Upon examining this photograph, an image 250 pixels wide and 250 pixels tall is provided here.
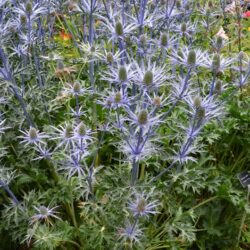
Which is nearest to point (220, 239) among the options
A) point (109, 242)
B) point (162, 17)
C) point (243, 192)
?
point (243, 192)

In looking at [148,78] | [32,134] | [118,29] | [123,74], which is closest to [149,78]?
[148,78]

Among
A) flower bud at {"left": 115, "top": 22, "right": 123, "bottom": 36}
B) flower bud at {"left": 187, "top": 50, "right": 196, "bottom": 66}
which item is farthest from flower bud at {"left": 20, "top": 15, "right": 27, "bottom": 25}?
flower bud at {"left": 187, "top": 50, "right": 196, "bottom": 66}

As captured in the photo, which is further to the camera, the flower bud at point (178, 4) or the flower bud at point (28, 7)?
the flower bud at point (178, 4)

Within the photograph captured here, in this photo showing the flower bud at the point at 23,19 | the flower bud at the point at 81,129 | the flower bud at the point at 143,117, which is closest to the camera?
the flower bud at the point at 143,117

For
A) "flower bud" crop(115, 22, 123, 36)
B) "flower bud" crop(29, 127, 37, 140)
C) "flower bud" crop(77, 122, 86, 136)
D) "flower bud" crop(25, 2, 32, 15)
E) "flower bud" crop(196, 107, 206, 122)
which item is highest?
"flower bud" crop(25, 2, 32, 15)

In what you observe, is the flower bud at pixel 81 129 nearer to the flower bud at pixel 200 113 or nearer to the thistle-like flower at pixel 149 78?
the thistle-like flower at pixel 149 78

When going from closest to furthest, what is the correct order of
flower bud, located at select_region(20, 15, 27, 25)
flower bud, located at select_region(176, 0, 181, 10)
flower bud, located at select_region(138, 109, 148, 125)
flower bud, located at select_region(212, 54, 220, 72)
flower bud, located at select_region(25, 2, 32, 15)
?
flower bud, located at select_region(138, 109, 148, 125) < flower bud, located at select_region(212, 54, 220, 72) < flower bud, located at select_region(25, 2, 32, 15) < flower bud, located at select_region(20, 15, 27, 25) < flower bud, located at select_region(176, 0, 181, 10)

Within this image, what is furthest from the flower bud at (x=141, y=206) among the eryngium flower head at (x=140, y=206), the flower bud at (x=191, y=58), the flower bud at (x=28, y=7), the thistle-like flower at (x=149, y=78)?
the flower bud at (x=28, y=7)

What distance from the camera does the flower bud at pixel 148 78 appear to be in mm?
1494

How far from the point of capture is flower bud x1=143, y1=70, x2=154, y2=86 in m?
1.49

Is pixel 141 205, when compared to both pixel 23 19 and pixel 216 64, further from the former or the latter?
pixel 23 19

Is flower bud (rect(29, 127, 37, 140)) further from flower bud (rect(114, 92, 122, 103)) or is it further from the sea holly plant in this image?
flower bud (rect(114, 92, 122, 103))

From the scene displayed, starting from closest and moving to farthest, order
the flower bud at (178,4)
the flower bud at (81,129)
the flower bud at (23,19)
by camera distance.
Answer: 1. the flower bud at (81,129)
2. the flower bud at (23,19)
3. the flower bud at (178,4)

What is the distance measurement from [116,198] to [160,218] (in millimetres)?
450
